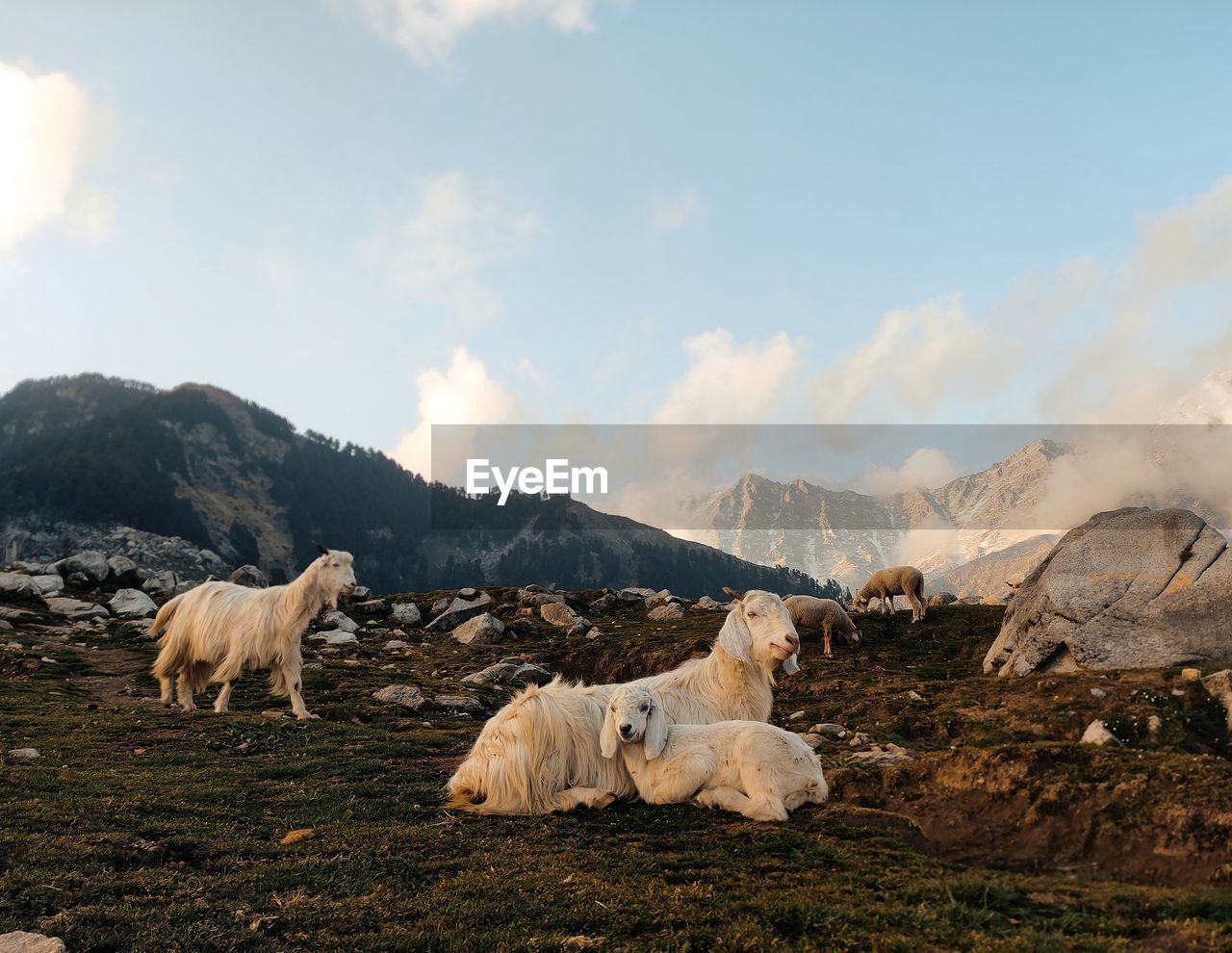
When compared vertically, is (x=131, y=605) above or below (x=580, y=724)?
below

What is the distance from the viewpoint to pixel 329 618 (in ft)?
110

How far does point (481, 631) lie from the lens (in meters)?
33.0

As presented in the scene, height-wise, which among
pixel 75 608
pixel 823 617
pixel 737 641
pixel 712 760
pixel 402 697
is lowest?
pixel 402 697

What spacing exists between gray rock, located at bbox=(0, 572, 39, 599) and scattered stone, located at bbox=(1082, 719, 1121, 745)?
1549 inches

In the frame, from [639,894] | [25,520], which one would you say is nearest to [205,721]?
[639,894]

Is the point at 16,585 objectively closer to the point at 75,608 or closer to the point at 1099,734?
the point at 75,608

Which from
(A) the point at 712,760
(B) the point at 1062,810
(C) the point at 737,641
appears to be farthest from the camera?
(C) the point at 737,641

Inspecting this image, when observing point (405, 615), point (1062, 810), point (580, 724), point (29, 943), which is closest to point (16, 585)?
point (405, 615)

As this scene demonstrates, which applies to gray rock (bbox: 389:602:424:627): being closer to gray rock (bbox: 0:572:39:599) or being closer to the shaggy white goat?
gray rock (bbox: 0:572:39:599)

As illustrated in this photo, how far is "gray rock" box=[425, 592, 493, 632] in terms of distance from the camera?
121ft

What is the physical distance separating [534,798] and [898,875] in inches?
174

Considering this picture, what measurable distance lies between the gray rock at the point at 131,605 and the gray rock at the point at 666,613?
23.0 m

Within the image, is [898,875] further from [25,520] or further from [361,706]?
[25,520]

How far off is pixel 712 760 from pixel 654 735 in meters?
0.77
